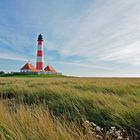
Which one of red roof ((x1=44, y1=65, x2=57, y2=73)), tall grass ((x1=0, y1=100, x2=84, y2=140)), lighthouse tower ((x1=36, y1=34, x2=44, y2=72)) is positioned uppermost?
lighthouse tower ((x1=36, y1=34, x2=44, y2=72))

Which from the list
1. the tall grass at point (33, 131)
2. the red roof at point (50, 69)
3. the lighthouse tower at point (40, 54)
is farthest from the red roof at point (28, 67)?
the tall grass at point (33, 131)

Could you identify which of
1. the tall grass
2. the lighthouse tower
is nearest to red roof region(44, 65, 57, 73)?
the lighthouse tower

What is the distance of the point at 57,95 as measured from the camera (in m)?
8.41

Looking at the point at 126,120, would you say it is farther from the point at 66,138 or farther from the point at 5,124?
the point at 5,124

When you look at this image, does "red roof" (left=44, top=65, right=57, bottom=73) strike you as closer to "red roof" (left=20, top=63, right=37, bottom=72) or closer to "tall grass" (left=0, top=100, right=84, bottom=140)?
"red roof" (left=20, top=63, right=37, bottom=72)

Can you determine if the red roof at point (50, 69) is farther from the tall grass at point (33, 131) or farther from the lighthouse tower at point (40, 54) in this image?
the tall grass at point (33, 131)

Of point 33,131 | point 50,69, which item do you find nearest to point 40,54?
point 50,69

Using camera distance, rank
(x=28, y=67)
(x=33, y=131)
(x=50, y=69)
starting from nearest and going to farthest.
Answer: (x=33, y=131), (x=28, y=67), (x=50, y=69)

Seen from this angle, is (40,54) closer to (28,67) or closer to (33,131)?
(28,67)

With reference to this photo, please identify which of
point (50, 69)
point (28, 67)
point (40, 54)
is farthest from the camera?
point (50, 69)

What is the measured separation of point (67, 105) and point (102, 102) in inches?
41.5

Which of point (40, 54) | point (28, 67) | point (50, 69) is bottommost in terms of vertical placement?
point (50, 69)

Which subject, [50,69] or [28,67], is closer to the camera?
[28,67]

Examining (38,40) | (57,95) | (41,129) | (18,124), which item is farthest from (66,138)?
(38,40)
